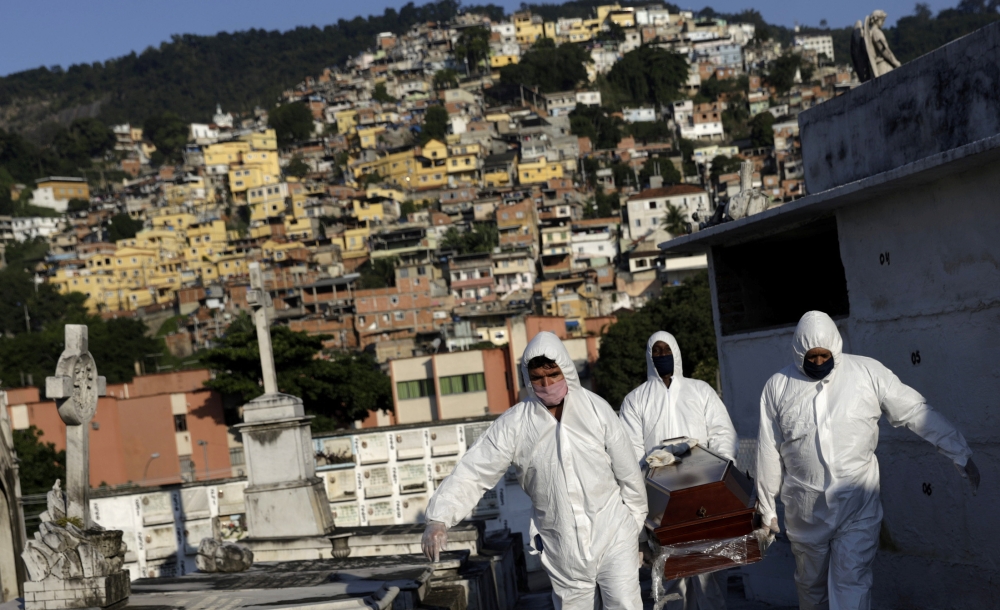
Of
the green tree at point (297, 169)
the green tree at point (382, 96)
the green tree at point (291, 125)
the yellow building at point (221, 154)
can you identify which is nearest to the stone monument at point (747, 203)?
the green tree at point (297, 169)

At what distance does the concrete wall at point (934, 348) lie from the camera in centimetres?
662

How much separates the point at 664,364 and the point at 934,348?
5.69 feet

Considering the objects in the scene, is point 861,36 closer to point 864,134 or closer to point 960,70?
point 864,134

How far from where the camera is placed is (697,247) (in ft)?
32.5

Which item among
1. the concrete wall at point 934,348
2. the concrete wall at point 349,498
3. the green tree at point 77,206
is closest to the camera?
the concrete wall at point 934,348

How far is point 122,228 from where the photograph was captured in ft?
436

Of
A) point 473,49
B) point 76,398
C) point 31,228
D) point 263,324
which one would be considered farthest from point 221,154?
point 76,398

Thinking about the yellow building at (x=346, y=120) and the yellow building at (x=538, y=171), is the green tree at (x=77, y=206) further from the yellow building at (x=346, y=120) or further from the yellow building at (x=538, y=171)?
the yellow building at (x=538, y=171)

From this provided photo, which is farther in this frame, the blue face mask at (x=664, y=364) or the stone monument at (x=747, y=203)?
the stone monument at (x=747, y=203)

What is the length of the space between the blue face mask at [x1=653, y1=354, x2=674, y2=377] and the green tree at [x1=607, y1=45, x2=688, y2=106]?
14771cm

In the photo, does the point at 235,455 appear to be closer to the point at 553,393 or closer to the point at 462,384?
the point at 462,384

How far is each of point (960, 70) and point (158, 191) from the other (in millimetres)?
143435

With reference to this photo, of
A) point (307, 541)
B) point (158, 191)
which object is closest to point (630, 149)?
point (158, 191)

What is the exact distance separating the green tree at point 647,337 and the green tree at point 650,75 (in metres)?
106
